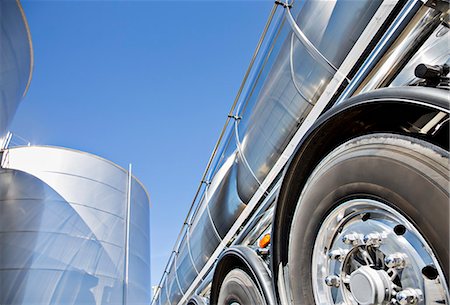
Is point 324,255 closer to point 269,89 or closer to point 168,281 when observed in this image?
point 269,89

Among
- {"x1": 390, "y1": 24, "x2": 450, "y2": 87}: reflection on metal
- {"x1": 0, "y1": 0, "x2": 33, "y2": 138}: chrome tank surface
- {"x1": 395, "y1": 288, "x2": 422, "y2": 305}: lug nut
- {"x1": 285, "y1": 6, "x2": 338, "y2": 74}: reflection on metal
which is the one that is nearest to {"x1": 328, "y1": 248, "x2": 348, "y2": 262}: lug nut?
{"x1": 395, "y1": 288, "x2": 422, "y2": 305}: lug nut

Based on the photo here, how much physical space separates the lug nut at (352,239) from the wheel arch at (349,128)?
307 mm

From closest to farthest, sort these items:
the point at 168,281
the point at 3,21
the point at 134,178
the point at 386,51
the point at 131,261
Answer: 1. the point at 386,51
2. the point at 168,281
3. the point at 3,21
4. the point at 131,261
5. the point at 134,178

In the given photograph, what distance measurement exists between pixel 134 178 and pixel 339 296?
33.4 ft

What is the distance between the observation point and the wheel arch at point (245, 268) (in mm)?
1798

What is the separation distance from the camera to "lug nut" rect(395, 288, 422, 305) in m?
1.01

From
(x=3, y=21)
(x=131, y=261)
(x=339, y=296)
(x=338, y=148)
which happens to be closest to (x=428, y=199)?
(x=338, y=148)

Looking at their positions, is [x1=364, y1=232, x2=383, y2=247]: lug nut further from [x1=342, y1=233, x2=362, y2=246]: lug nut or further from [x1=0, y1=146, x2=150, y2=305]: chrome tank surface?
[x1=0, y1=146, x2=150, y2=305]: chrome tank surface

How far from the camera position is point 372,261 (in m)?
1.19

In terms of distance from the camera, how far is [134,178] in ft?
36.1

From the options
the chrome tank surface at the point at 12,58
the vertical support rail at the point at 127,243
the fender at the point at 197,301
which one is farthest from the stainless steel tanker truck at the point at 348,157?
the vertical support rail at the point at 127,243

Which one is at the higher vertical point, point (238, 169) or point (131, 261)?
point (131, 261)

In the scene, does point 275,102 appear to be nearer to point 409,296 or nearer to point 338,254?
point 338,254

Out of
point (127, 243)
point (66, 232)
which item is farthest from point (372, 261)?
point (127, 243)
